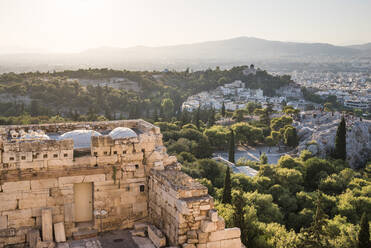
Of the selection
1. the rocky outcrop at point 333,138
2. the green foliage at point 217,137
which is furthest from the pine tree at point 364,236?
the green foliage at point 217,137

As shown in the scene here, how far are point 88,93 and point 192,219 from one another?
68.7 metres

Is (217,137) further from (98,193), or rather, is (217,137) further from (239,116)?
(98,193)

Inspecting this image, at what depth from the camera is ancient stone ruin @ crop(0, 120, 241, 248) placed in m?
9.38

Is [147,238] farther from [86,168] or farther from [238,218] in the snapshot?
[238,218]

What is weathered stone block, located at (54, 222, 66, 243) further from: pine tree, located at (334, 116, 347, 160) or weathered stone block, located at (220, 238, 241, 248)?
pine tree, located at (334, 116, 347, 160)

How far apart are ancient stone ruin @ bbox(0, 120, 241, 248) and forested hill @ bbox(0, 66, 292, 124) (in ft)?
123

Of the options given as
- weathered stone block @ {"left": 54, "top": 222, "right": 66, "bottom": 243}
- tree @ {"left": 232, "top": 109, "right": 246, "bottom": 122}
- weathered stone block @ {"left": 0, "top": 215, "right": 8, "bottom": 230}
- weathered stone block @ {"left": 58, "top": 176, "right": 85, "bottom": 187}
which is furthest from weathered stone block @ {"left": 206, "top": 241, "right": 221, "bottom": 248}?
tree @ {"left": 232, "top": 109, "right": 246, "bottom": 122}

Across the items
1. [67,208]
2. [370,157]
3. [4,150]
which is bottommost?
[370,157]

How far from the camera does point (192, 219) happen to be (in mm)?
9266

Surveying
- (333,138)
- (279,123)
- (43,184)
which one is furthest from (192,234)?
(279,123)

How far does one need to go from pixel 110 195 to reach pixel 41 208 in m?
1.77

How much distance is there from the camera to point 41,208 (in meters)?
10.0

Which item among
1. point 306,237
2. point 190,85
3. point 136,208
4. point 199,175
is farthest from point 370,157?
point 190,85

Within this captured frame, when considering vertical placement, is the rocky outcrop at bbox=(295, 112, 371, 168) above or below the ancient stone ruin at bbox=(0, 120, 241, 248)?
below
